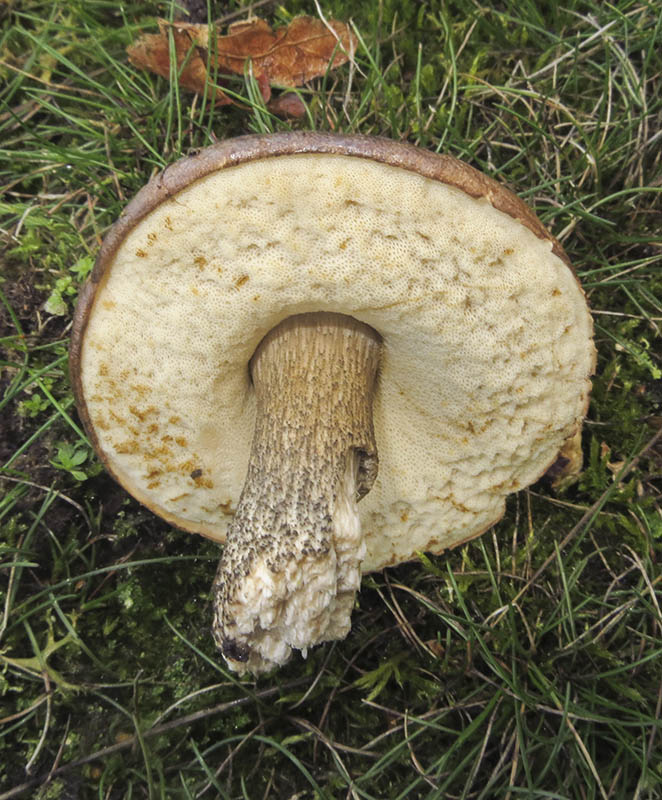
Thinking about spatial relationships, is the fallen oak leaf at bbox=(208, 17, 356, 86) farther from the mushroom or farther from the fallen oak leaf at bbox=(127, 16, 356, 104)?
the mushroom

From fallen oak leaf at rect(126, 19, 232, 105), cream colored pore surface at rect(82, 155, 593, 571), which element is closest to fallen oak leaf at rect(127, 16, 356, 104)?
fallen oak leaf at rect(126, 19, 232, 105)

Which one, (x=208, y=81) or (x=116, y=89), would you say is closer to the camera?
(x=208, y=81)

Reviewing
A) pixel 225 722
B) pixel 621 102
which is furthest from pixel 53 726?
pixel 621 102

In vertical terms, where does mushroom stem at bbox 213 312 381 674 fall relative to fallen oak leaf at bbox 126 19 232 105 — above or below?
below

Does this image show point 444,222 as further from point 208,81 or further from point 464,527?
point 208,81

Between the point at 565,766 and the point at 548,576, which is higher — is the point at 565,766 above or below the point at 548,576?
below

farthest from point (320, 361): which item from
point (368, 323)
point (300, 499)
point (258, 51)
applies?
point (258, 51)
